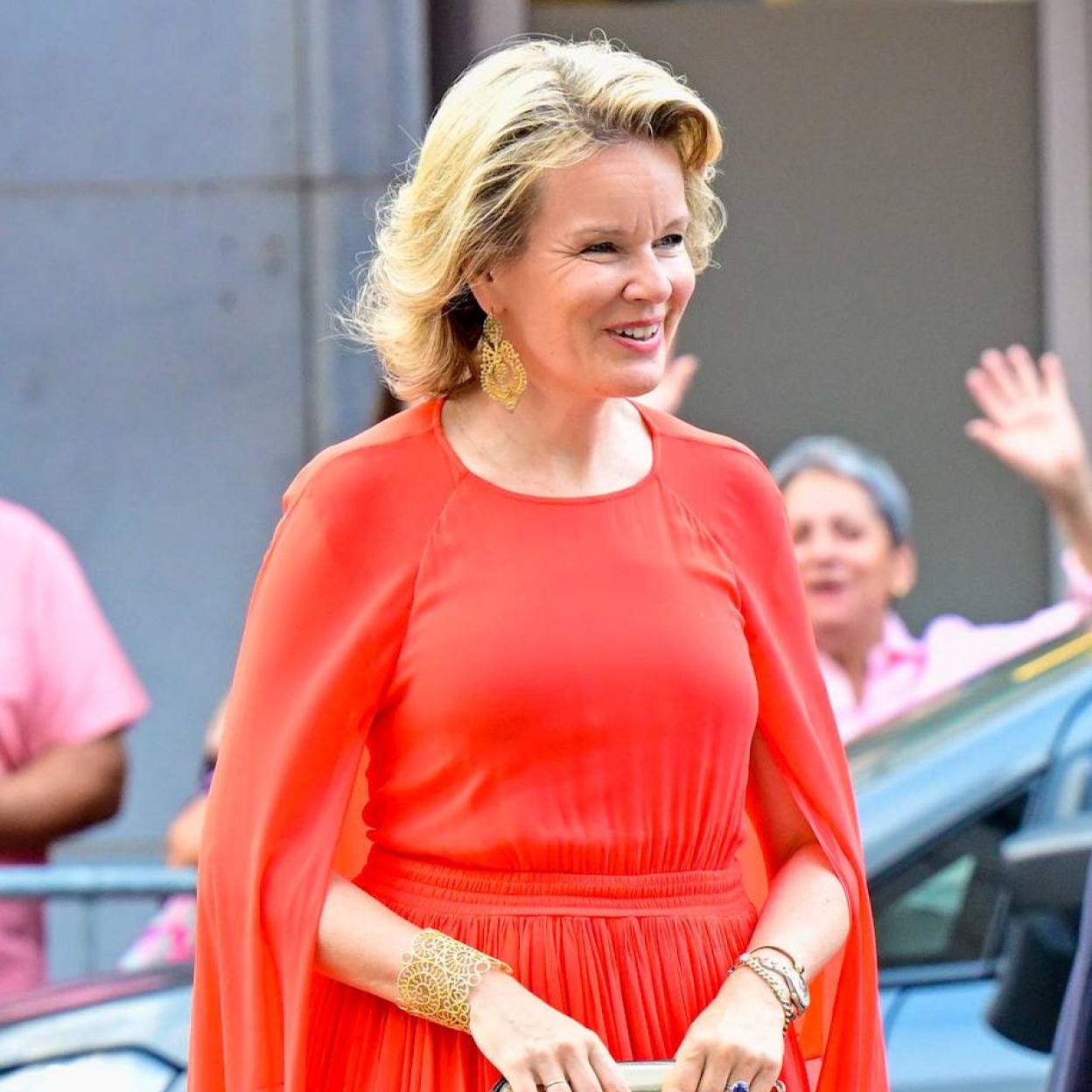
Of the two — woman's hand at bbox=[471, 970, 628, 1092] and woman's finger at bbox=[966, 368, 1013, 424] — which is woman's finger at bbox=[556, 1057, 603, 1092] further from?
woman's finger at bbox=[966, 368, 1013, 424]

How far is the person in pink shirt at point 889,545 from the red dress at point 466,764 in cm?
233

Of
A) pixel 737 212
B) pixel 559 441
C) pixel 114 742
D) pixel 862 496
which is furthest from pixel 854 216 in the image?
pixel 559 441

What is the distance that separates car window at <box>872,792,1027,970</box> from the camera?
Answer: 365 cm

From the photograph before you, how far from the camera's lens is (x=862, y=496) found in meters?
5.13

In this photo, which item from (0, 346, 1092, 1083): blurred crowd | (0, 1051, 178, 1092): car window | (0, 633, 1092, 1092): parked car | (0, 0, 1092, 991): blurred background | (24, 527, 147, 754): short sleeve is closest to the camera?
(0, 1051, 178, 1092): car window

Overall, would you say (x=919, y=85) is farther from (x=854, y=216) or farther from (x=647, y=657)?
(x=647, y=657)

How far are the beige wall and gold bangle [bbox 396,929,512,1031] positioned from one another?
554 cm

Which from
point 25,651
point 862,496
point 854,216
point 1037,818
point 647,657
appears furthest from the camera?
point 854,216

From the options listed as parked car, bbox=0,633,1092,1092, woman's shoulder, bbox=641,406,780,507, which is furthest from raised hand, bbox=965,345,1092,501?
woman's shoulder, bbox=641,406,780,507

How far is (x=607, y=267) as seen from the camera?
225 centimetres

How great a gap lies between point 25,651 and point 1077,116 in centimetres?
447

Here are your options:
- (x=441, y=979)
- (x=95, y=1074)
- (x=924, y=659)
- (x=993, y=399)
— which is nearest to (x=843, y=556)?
(x=924, y=659)

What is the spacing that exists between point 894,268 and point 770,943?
18.4 feet

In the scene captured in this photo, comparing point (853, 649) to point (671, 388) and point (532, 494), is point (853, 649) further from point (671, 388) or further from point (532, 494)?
point (532, 494)
